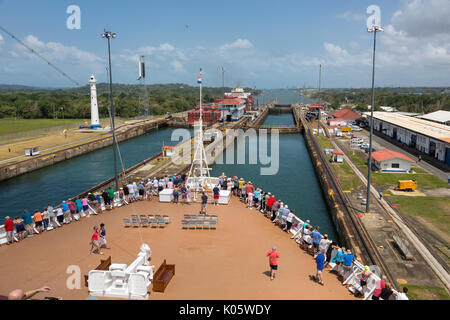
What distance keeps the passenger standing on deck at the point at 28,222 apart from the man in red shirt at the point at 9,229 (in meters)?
0.60

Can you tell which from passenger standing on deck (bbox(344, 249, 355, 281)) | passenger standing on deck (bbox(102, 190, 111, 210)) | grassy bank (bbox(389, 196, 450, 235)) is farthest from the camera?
grassy bank (bbox(389, 196, 450, 235))

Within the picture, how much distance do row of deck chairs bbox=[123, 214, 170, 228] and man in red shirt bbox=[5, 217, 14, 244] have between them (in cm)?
410

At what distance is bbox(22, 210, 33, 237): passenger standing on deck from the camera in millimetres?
12894

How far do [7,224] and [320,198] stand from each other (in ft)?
73.0

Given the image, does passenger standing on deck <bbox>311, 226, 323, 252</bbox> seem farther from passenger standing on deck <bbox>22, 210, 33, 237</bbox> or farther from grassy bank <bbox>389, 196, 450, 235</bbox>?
passenger standing on deck <bbox>22, 210, 33, 237</bbox>

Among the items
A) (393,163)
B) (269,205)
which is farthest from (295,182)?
(269,205)

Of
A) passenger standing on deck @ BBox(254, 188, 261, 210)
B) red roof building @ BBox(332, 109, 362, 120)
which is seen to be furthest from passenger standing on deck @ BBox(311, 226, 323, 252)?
red roof building @ BBox(332, 109, 362, 120)

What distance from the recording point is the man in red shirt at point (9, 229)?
12.1m

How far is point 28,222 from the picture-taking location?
1302 centimetres

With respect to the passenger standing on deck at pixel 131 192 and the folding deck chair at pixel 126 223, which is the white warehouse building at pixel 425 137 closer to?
the passenger standing on deck at pixel 131 192
